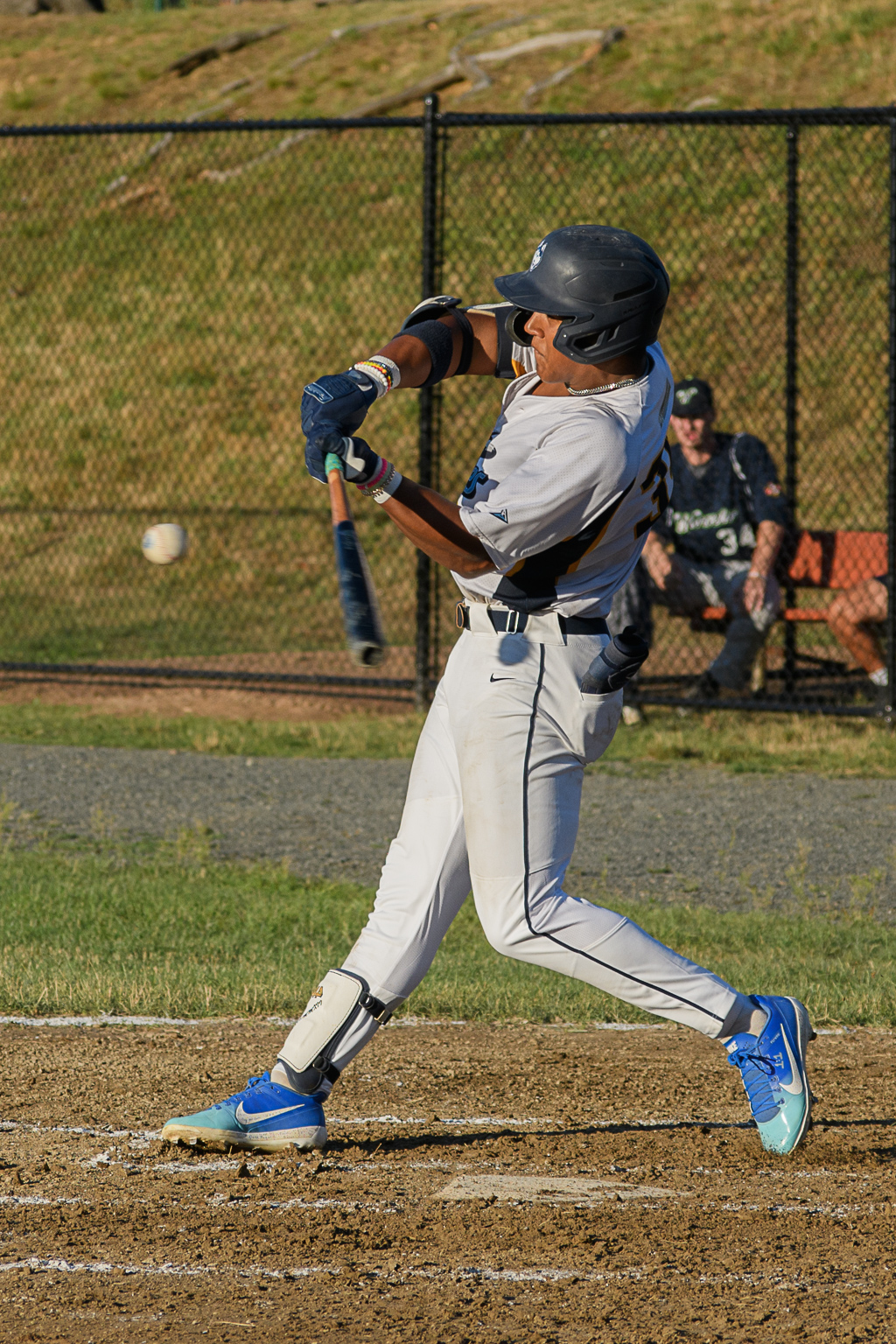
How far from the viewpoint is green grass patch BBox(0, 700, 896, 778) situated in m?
8.16

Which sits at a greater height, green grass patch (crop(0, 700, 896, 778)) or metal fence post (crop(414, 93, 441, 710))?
metal fence post (crop(414, 93, 441, 710))

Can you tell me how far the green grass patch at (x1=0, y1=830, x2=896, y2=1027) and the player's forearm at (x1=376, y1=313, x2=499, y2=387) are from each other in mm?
2063

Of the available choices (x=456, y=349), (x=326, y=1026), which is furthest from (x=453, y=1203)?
(x=456, y=349)

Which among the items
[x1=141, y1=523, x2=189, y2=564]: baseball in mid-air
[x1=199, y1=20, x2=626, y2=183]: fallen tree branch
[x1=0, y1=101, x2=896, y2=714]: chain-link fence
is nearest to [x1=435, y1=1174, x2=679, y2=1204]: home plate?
[x1=141, y1=523, x2=189, y2=564]: baseball in mid-air

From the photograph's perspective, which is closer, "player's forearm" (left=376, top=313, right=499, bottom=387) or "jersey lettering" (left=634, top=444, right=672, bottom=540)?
"jersey lettering" (left=634, top=444, right=672, bottom=540)

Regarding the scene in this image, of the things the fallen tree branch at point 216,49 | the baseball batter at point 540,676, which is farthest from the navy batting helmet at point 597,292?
the fallen tree branch at point 216,49

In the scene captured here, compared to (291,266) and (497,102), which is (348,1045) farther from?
(497,102)

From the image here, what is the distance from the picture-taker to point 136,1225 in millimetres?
3057

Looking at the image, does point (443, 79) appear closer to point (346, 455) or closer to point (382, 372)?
point (382, 372)

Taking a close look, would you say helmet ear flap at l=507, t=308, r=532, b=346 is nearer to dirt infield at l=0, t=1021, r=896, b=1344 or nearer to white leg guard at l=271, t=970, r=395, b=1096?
white leg guard at l=271, t=970, r=395, b=1096

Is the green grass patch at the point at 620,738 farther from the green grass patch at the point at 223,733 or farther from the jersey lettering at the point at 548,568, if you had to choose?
Result: the jersey lettering at the point at 548,568

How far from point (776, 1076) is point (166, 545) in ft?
8.80

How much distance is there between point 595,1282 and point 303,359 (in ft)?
57.5

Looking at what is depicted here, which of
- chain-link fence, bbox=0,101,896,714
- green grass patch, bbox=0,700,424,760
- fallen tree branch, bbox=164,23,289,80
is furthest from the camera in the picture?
fallen tree branch, bbox=164,23,289,80
